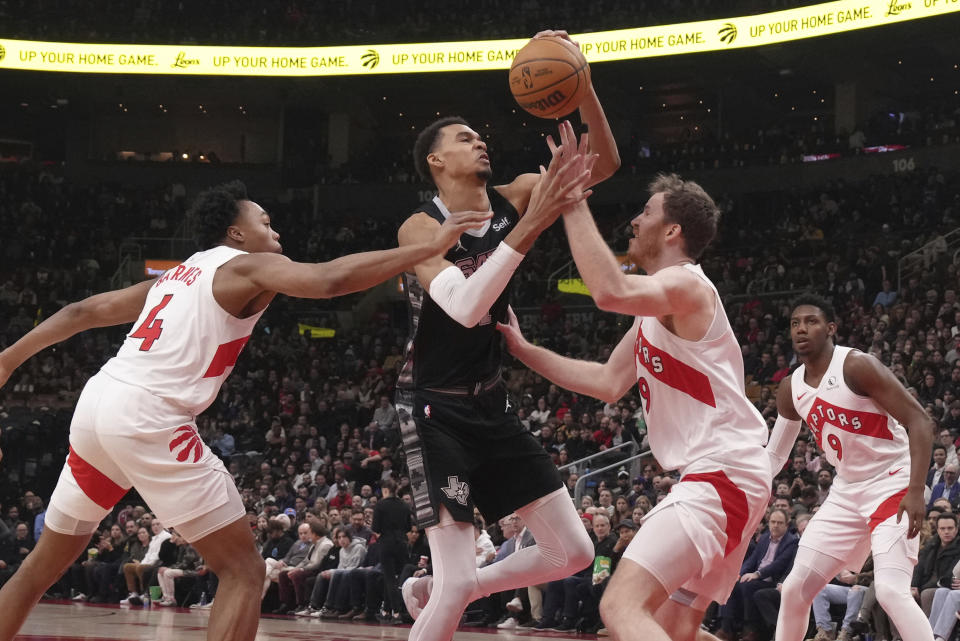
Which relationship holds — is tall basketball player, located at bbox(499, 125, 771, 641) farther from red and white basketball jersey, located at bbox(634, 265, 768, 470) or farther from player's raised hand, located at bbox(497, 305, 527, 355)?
player's raised hand, located at bbox(497, 305, 527, 355)

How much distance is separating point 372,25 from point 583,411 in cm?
1442

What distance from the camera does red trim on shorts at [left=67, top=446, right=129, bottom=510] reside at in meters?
4.54

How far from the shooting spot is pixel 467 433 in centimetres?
490

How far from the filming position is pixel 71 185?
102 feet

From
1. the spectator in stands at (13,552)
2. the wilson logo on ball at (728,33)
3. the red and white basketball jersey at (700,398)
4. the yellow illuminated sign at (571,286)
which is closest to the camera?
the red and white basketball jersey at (700,398)

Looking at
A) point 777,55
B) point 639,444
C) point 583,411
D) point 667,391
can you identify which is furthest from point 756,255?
point 667,391

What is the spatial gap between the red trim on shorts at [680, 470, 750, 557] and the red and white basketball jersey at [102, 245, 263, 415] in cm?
187

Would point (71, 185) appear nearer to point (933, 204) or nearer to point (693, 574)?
point (933, 204)

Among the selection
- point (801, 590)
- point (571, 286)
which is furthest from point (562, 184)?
point (571, 286)

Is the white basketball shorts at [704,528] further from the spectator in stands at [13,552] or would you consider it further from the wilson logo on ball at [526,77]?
the spectator in stands at [13,552]

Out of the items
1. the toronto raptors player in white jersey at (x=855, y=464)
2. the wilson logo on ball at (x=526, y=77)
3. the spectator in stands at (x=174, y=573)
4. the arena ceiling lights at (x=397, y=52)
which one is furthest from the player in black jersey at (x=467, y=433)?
the arena ceiling lights at (x=397, y=52)

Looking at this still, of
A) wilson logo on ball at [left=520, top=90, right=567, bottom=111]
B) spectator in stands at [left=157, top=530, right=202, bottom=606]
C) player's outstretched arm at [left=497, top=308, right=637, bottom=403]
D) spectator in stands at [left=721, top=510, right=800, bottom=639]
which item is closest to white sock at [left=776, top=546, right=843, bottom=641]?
player's outstretched arm at [left=497, top=308, right=637, bottom=403]

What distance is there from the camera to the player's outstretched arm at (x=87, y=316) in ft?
16.0

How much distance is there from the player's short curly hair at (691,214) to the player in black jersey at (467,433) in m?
Result: 0.61
